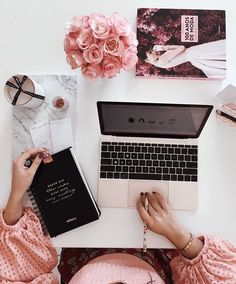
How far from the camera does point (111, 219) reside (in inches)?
44.9

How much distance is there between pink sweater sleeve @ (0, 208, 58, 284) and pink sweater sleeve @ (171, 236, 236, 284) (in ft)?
1.20

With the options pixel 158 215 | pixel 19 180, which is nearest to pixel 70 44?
pixel 19 180

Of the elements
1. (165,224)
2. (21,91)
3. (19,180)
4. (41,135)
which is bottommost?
(165,224)

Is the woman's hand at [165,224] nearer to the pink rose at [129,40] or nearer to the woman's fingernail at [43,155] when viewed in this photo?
the woman's fingernail at [43,155]

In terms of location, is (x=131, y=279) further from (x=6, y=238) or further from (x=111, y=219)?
(x=6, y=238)

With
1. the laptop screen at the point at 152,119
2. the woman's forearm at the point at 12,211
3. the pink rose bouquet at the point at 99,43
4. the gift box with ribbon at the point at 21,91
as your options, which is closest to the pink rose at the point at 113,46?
the pink rose bouquet at the point at 99,43

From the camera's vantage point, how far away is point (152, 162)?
45.1 inches

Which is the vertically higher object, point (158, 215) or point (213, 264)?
point (158, 215)

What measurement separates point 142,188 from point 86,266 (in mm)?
249

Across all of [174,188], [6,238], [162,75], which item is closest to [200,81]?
[162,75]

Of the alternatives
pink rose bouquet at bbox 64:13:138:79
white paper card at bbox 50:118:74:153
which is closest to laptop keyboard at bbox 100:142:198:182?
white paper card at bbox 50:118:74:153

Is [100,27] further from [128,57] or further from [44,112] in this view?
[44,112]

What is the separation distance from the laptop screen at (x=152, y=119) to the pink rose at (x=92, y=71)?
72 mm

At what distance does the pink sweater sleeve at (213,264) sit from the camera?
1.06 metres
